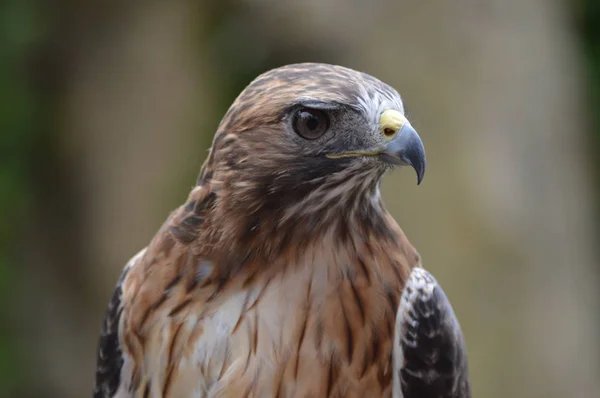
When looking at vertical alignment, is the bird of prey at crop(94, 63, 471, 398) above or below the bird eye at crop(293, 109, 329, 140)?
below

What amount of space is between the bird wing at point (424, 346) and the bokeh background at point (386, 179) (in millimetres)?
3323

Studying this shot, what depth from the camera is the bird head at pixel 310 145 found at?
2.50 meters

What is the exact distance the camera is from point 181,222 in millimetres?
2781

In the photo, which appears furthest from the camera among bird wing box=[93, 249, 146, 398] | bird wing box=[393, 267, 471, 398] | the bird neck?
bird wing box=[93, 249, 146, 398]

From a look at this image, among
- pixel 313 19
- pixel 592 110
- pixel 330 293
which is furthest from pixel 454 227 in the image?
pixel 330 293

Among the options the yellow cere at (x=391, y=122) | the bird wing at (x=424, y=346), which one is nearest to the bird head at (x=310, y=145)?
the yellow cere at (x=391, y=122)

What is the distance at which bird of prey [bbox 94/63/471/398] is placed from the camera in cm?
256

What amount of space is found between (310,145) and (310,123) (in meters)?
0.07

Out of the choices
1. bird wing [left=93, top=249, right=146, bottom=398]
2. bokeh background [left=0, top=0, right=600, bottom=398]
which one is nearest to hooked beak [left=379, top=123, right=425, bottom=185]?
bird wing [left=93, top=249, right=146, bottom=398]

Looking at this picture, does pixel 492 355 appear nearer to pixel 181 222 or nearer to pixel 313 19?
pixel 313 19

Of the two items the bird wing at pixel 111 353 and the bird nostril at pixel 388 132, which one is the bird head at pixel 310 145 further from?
the bird wing at pixel 111 353

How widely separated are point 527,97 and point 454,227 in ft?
3.92

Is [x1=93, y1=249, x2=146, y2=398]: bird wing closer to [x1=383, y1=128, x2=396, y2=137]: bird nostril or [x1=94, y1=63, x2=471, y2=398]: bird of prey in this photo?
[x1=94, y1=63, x2=471, y2=398]: bird of prey

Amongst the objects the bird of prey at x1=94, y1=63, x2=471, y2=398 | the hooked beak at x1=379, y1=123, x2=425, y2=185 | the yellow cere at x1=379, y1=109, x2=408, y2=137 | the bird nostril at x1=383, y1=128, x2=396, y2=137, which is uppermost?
the yellow cere at x1=379, y1=109, x2=408, y2=137
